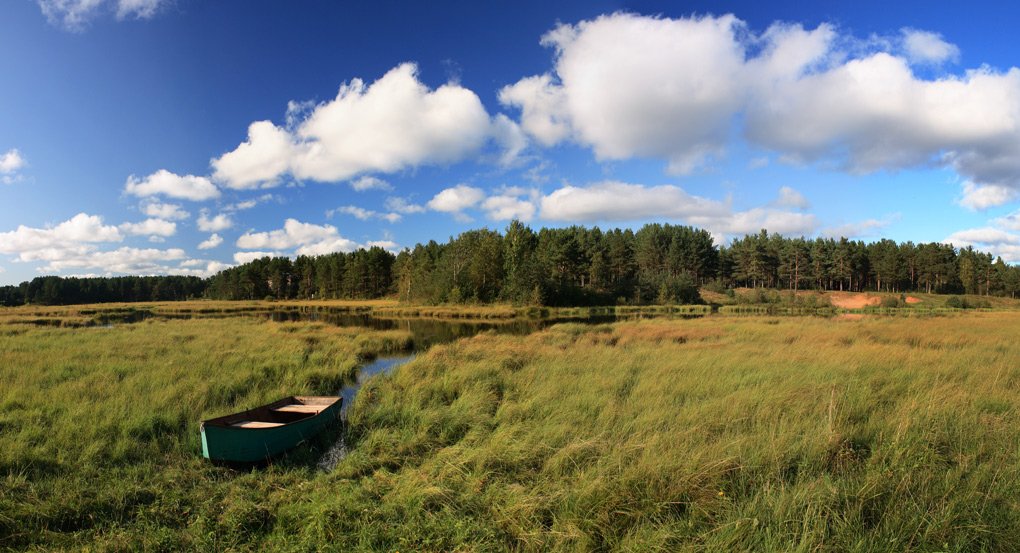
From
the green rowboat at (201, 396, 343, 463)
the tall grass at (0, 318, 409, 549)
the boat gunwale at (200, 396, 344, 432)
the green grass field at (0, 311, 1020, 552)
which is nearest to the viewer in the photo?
the green grass field at (0, 311, 1020, 552)

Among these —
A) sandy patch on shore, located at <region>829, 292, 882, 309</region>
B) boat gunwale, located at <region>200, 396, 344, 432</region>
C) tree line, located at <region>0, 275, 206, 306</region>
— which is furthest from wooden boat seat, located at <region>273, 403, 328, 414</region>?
tree line, located at <region>0, 275, 206, 306</region>

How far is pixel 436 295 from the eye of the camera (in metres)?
76.7

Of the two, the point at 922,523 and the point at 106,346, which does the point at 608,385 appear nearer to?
the point at 922,523

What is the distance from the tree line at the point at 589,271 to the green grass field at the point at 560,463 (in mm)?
53962

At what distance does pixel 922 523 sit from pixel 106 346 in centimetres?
2974

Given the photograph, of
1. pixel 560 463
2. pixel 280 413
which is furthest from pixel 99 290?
pixel 560 463

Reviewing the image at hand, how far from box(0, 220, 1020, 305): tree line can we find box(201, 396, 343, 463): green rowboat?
5512cm

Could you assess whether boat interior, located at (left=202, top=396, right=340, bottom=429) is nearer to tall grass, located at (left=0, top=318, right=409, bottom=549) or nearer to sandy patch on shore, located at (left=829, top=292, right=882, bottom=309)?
tall grass, located at (left=0, top=318, right=409, bottom=549)

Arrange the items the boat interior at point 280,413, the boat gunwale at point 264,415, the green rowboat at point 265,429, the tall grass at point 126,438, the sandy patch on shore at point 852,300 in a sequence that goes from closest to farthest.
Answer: the tall grass at point 126,438, the green rowboat at point 265,429, the boat gunwale at point 264,415, the boat interior at point 280,413, the sandy patch on shore at point 852,300

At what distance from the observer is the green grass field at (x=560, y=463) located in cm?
559

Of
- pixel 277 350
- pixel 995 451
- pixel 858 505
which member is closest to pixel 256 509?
pixel 858 505

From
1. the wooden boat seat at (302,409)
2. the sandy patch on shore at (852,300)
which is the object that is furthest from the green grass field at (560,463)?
the sandy patch on shore at (852,300)

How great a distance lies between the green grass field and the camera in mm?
5594

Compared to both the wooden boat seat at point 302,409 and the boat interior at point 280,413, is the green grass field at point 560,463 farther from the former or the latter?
the wooden boat seat at point 302,409
